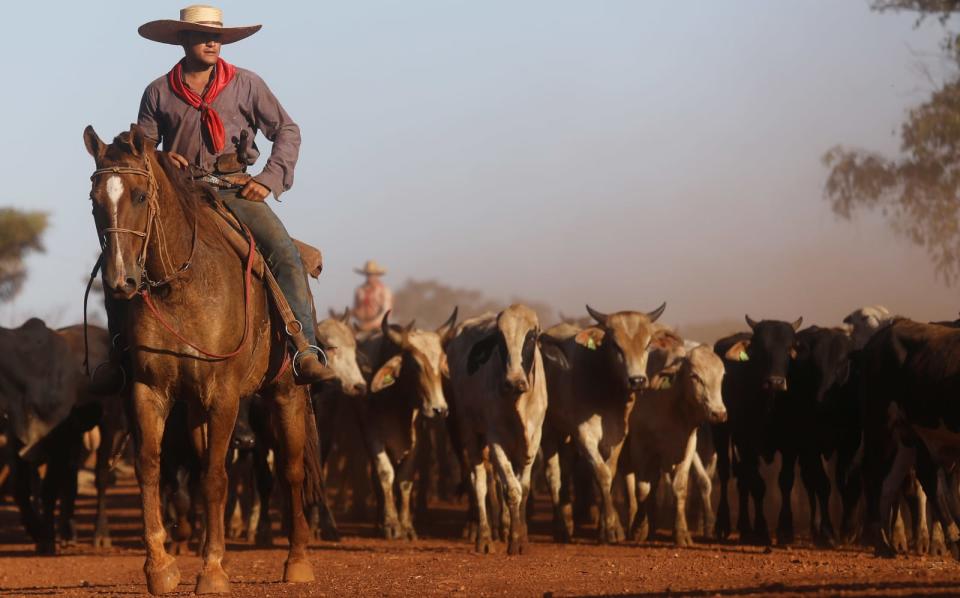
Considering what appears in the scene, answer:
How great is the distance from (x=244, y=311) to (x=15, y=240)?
40029 mm

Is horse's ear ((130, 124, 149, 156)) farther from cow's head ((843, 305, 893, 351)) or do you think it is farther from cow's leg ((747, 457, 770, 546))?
cow's head ((843, 305, 893, 351))

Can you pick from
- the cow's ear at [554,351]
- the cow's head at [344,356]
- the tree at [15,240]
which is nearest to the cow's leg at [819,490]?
the cow's ear at [554,351]

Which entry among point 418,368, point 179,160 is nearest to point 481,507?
point 418,368

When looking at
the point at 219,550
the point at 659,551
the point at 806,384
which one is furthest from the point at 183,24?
the point at 806,384

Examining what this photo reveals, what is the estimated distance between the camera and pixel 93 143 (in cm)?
884

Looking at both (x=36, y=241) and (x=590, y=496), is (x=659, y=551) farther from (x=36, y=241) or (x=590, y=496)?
(x=36, y=241)

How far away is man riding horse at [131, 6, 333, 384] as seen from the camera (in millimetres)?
9805

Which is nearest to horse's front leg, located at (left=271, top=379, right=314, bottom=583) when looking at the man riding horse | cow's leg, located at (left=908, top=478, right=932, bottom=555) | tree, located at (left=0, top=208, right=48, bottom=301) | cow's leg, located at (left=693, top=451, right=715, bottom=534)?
the man riding horse

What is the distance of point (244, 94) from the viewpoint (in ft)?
33.3

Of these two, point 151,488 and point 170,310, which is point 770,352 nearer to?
point 170,310

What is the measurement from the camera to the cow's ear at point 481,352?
14.5 m

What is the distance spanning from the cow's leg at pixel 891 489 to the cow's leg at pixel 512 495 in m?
3.05

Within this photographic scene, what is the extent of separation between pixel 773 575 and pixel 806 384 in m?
6.04

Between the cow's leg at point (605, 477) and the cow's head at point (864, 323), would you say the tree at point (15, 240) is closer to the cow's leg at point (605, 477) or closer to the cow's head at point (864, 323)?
the cow's head at point (864, 323)
